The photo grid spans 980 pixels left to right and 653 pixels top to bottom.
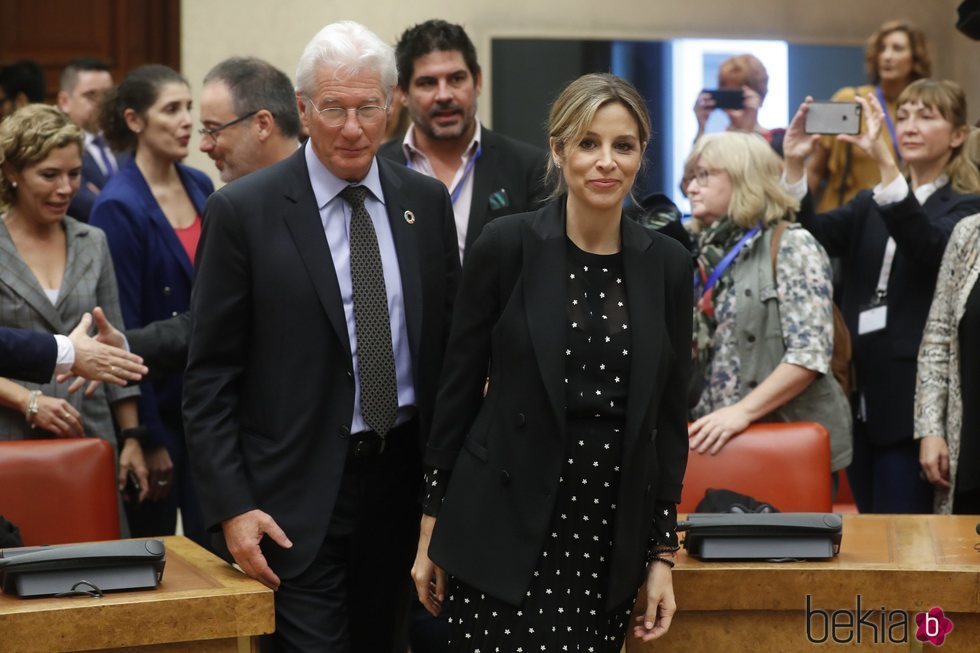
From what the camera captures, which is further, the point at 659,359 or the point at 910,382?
the point at 910,382

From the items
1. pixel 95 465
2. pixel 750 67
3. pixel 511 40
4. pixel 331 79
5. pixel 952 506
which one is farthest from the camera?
pixel 511 40

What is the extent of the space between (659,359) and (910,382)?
6.43 feet

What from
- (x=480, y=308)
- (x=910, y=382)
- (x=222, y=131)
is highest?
(x=222, y=131)

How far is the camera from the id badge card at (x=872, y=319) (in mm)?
4215

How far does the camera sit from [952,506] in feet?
12.2

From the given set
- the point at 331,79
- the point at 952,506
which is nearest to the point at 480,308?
the point at 331,79

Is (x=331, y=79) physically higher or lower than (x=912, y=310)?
higher

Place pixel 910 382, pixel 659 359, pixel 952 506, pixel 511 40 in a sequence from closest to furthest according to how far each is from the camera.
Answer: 1. pixel 659 359
2. pixel 952 506
3. pixel 910 382
4. pixel 511 40

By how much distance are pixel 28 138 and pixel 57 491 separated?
1145mm

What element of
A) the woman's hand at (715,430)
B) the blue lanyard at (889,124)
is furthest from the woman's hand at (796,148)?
the blue lanyard at (889,124)

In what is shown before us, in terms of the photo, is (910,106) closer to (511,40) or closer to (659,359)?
(659,359)

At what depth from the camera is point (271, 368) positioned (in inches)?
103

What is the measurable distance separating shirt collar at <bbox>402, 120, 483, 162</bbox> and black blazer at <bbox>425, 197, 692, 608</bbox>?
5.01ft

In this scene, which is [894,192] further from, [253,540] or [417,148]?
[253,540]
